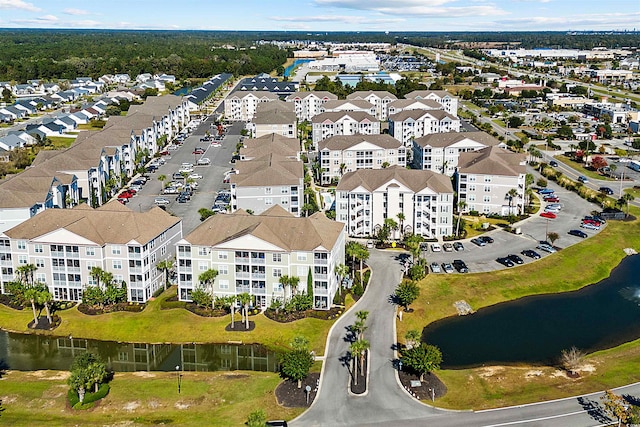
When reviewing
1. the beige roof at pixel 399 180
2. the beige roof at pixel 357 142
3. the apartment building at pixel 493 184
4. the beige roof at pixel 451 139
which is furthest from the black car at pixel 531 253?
the beige roof at pixel 357 142

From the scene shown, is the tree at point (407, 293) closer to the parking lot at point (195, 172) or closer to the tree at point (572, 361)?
the tree at point (572, 361)

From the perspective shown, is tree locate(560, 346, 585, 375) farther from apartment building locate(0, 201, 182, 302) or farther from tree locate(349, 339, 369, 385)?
apartment building locate(0, 201, 182, 302)

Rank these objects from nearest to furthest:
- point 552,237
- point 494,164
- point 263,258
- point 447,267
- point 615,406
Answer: point 615,406
point 263,258
point 447,267
point 552,237
point 494,164

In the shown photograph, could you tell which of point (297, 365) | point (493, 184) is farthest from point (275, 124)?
point (297, 365)

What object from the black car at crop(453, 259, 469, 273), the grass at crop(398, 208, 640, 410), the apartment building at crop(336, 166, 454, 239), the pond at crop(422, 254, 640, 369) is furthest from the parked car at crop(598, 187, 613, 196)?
the black car at crop(453, 259, 469, 273)

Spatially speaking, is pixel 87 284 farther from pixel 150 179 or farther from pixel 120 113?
pixel 120 113

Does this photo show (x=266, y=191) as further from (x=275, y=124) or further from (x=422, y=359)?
(x=275, y=124)
